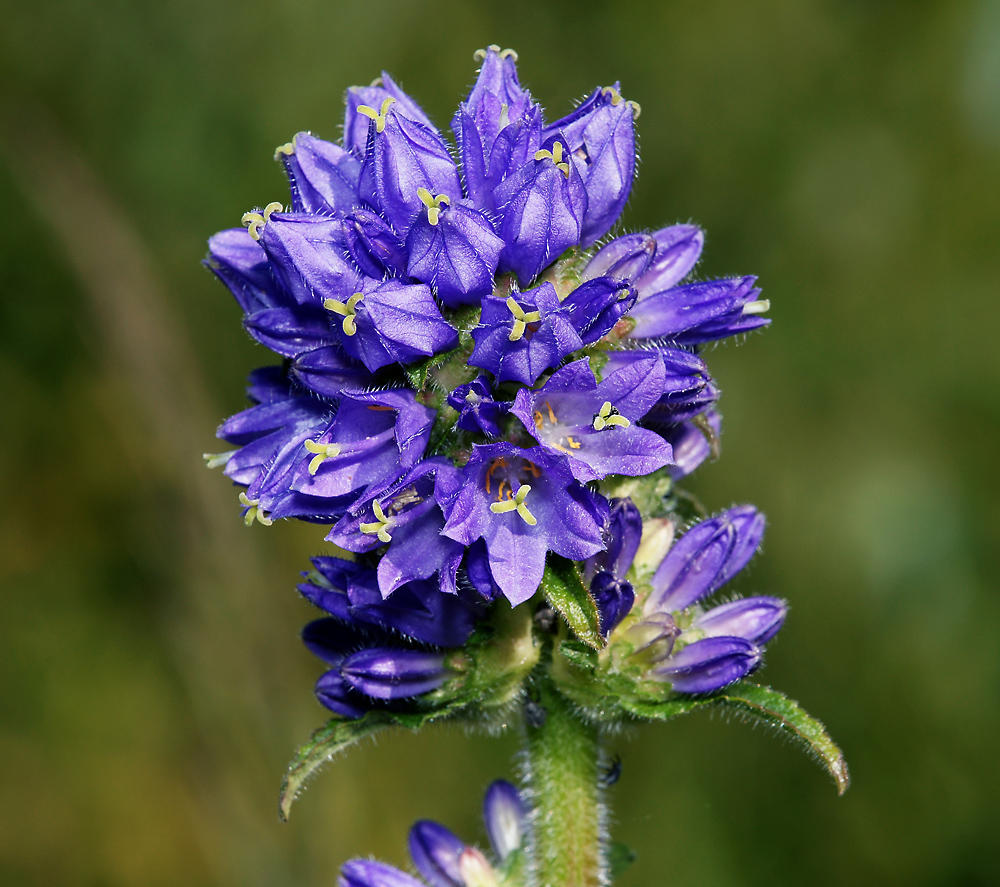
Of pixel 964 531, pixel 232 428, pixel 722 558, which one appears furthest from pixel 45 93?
pixel 964 531

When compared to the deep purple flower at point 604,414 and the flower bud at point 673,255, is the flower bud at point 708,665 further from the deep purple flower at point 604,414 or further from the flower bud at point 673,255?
the flower bud at point 673,255

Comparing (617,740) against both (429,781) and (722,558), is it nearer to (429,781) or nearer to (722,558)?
(429,781)

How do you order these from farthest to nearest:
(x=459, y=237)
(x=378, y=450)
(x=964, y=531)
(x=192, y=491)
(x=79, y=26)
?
1. (x=79, y=26)
2. (x=964, y=531)
3. (x=192, y=491)
4. (x=378, y=450)
5. (x=459, y=237)

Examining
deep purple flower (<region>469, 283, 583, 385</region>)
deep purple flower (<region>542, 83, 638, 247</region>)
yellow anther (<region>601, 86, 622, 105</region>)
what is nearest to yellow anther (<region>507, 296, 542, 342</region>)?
deep purple flower (<region>469, 283, 583, 385</region>)

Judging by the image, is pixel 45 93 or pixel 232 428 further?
pixel 45 93

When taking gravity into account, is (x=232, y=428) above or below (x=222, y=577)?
below

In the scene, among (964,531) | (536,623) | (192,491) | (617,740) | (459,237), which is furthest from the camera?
(964,531)

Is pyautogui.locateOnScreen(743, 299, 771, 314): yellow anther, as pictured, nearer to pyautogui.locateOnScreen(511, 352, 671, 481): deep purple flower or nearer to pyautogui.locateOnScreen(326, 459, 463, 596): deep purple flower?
pyautogui.locateOnScreen(511, 352, 671, 481): deep purple flower

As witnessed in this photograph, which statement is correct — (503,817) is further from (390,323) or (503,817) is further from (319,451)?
(390,323)
